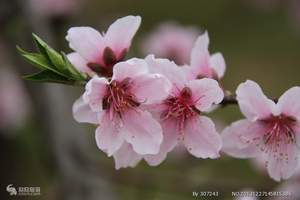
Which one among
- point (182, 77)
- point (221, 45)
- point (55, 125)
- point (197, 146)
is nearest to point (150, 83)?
point (182, 77)

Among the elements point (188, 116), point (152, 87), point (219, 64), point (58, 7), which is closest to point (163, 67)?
point (152, 87)

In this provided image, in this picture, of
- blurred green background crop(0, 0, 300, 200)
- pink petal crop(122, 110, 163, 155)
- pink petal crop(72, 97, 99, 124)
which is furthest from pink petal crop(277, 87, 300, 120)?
blurred green background crop(0, 0, 300, 200)

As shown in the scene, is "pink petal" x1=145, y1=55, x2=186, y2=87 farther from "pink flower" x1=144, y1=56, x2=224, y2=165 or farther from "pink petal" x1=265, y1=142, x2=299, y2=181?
"pink petal" x1=265, y1=142, x2=299, y2=181

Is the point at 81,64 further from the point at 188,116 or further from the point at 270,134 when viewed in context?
the point at 270,134

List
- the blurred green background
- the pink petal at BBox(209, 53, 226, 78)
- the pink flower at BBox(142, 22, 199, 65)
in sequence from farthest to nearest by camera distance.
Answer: the pink flower at BBox(142, 22, 199, 65), the blurred green background, the pink petal at BBox(209, 53, 226, 78)

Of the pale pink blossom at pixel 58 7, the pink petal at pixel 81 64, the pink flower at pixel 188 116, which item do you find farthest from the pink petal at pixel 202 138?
the pale pink blossom at pixel 58 7

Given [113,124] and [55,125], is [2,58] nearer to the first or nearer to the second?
[55,125]

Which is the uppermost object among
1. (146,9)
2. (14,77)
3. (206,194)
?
(146,9)
